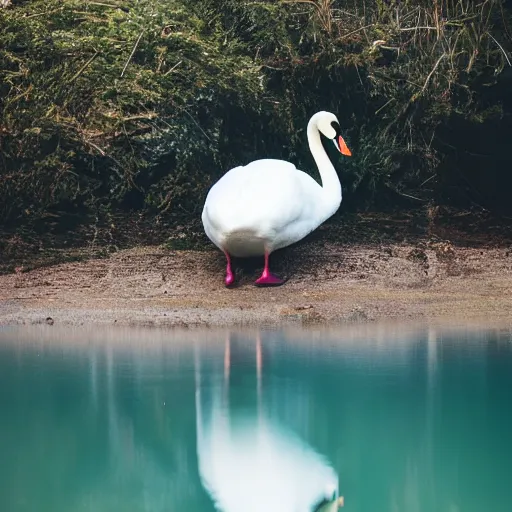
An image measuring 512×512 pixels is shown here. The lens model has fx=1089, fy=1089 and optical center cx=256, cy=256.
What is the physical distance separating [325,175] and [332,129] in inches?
15.0

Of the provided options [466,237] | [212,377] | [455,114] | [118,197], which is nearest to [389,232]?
[466,237]

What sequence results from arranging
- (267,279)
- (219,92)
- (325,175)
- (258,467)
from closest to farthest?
1. (258,467)
2. (267,279)
3. (325,175)
4. (219,92)

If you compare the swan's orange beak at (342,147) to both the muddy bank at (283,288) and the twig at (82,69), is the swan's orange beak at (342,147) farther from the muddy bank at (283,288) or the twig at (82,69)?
the twig at (82,69)

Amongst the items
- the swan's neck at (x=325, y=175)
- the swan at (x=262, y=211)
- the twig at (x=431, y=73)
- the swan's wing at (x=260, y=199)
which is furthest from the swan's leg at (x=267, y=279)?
the twig at (x=431, y=73)

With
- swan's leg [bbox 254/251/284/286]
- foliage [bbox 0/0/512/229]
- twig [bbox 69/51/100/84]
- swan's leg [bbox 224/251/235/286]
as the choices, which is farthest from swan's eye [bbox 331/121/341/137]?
twig [bbox 69/51/100/84]

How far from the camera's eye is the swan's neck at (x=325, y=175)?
8.45 metres

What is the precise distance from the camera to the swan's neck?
27.7 feet

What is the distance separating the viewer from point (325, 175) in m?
8.63

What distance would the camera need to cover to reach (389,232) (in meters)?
8.90

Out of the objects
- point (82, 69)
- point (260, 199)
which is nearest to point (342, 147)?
point (260, 199)

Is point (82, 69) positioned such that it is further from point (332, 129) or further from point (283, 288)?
point (283, 288)

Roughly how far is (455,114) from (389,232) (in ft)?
3.92

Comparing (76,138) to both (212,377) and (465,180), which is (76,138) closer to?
(465,180)

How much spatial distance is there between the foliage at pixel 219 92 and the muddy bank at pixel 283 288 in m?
0.80
